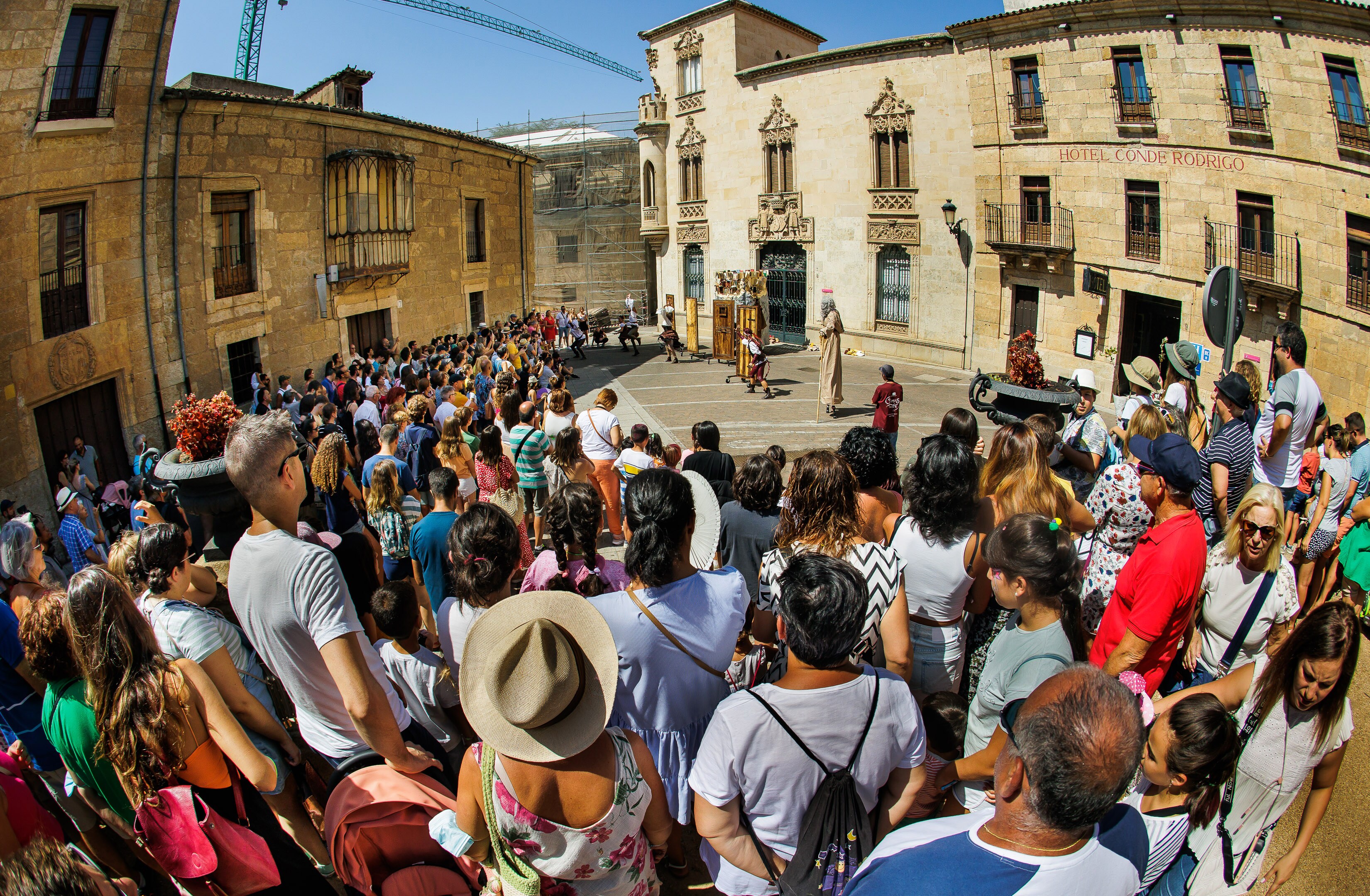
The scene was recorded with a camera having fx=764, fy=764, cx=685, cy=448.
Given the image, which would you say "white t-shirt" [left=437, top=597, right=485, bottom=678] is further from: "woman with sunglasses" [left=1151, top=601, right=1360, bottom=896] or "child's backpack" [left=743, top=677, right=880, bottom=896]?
"woman with sunglasses" [left=1151, top=601, right=1360, bottom=896]

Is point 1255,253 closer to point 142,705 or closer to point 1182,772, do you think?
point 1182,772

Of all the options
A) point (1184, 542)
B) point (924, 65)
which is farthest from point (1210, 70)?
point (1184, 542)

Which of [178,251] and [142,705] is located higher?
[178,251]

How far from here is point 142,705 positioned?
244cm

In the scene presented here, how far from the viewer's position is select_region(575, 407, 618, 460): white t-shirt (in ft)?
24.0

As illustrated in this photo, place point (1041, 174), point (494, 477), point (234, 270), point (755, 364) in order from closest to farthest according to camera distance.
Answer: point (494, 477), point (234, 270), point (755, 364), point (1041, 174)

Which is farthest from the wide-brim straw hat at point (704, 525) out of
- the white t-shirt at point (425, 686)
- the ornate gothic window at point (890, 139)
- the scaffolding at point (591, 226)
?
the scaffolding at point (591, 226)

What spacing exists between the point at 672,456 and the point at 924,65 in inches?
682

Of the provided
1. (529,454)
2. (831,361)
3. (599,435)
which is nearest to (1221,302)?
(599,435)

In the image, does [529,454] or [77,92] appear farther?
[77,92]

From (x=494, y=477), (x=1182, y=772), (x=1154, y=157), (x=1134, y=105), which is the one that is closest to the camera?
(x=1182, y=772)

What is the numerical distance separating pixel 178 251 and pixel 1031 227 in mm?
16931

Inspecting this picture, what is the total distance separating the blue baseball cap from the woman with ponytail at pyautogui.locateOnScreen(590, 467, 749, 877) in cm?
208

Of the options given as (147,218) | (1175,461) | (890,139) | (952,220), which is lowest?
(1175,461)
